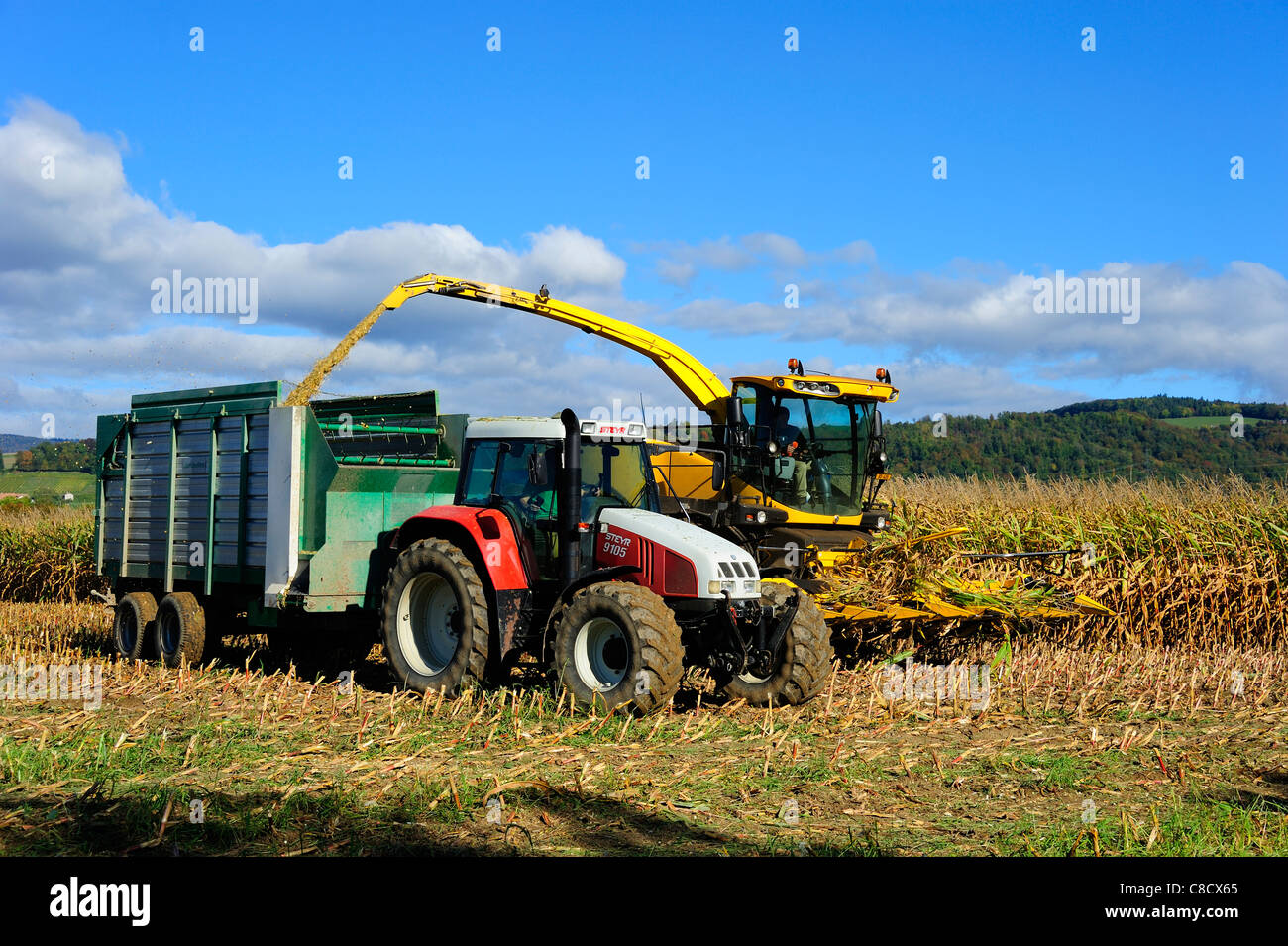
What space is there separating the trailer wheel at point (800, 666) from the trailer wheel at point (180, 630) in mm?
5166

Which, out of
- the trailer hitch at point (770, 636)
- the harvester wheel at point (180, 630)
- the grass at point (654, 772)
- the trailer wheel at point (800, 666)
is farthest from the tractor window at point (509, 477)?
the harvester wheel at point (180, 630)

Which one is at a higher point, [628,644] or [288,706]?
[628,644]

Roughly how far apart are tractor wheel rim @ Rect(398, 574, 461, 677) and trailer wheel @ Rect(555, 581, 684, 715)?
1429 mm

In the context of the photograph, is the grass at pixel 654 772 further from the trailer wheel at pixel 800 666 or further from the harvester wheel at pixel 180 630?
the harvester wheel at pixel 180 630

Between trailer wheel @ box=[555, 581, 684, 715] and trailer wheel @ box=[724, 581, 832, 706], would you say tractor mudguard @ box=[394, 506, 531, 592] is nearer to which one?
trailer wheel @ box=[555, 581, 684, 715]

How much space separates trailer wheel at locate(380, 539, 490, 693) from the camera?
26.3 ft

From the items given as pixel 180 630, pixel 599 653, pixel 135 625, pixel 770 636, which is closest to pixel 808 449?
pixel 770 636

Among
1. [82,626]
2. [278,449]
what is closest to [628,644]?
[278,449]

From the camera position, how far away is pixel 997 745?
6719mm

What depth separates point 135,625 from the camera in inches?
419

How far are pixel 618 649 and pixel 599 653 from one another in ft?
0.58

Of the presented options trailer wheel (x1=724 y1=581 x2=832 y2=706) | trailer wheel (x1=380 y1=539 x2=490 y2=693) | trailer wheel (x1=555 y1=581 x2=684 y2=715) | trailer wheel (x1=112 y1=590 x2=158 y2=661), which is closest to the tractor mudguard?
trailer wheel (x1=380 y1=539 x2=490 y2=693)

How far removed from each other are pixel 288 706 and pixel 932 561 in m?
5.81
